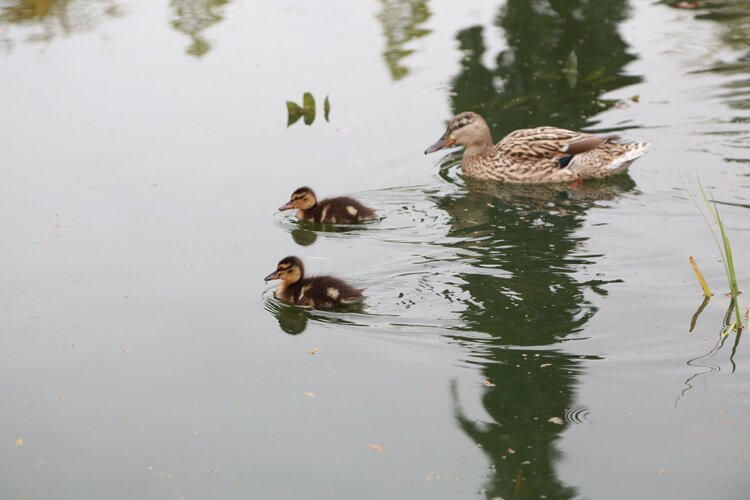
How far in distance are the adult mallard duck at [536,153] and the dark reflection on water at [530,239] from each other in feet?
0.40

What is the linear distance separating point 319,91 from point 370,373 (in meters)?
4.84

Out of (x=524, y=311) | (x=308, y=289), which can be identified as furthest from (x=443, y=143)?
(x=524, y=311)

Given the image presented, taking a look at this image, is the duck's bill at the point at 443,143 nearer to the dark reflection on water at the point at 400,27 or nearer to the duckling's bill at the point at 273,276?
the dark reflection on water at the point at 400,27

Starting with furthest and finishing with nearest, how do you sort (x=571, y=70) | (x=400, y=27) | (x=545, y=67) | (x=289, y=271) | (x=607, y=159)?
(x=400, y=27) < (x=545, y=67) < (x=571, y=70) < (x=607, y=159) < (x=289, y=271)

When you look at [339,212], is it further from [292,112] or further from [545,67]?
[545,67]

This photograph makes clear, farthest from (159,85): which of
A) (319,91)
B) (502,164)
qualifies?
(502,164)

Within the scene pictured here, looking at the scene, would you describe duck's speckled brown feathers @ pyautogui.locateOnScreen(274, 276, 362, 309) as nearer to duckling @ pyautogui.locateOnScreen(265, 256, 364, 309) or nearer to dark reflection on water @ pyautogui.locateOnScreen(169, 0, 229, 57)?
duckling @ pyautogui.locateOnScreen(265, 256, 364, 309)

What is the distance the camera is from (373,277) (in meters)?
6.21

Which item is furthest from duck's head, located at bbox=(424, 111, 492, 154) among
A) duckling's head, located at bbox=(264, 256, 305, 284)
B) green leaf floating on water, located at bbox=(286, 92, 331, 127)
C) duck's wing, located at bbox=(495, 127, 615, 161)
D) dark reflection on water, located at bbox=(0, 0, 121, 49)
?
dark reflection on water, located at bbox=(0, 0, 121, 49)

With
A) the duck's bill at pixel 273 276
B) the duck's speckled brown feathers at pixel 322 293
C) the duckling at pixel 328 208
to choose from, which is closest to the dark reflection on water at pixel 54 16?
the duckling at pixel 328 208

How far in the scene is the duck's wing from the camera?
25.6ft

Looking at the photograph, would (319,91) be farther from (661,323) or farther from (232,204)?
(661,323)

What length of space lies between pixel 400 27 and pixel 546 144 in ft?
13.2

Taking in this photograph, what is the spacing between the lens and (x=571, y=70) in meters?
9.45
